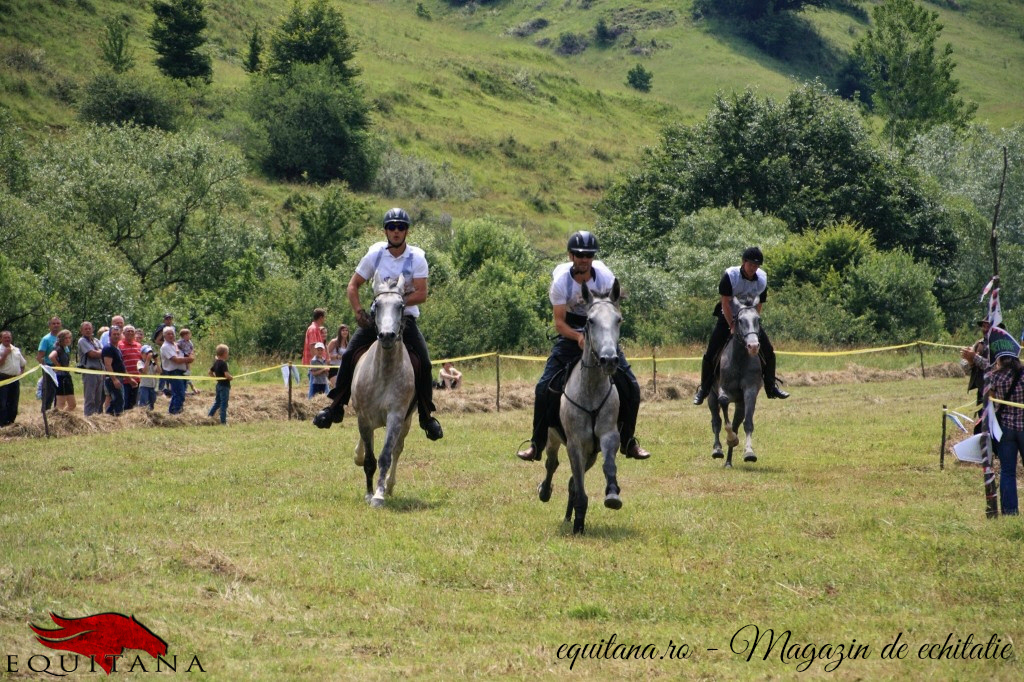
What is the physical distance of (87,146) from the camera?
56.8m

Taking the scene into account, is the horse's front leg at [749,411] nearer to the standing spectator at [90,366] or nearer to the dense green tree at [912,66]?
the standing spectator at [90,366]

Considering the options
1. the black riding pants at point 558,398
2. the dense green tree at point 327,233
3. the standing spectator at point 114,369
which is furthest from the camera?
the dense green tree at point 327,233

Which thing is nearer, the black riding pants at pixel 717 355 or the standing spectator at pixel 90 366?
the black riding pants at pixel 717 355

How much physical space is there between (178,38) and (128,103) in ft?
49.4

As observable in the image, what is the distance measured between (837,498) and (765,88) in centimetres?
11938

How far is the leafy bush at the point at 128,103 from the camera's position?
Answer: 241ft

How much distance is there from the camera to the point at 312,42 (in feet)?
301

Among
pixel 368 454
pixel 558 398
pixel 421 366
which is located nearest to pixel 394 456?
pixel 368 454

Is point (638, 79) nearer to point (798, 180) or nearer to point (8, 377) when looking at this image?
point (798, 180)

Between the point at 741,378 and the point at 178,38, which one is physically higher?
the point at 178,38

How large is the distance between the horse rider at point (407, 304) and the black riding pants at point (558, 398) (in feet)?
6.28

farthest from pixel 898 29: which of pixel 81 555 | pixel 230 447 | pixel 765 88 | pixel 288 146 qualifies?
pixel 81 555

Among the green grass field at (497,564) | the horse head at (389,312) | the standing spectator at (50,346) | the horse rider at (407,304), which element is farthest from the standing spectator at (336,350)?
the horse head at (389,312)

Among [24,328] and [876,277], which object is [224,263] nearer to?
[24,328]
